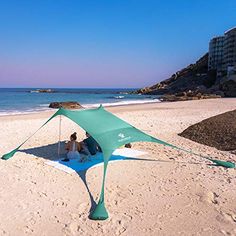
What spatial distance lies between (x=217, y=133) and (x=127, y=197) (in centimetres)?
671

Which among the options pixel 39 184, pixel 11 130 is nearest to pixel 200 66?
pixel 11 130

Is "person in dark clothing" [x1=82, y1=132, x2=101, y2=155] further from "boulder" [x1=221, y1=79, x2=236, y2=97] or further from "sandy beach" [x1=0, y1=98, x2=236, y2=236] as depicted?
"boulder" [x1=221, y1=79, x2=236, y2=97]

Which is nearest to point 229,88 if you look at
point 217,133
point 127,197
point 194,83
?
point 194,83

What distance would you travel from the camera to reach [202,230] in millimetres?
4762

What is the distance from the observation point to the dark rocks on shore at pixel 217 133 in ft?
34.4

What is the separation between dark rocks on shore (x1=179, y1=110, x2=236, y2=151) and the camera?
10492 mm

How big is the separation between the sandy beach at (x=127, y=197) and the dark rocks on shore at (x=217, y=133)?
1343 mm

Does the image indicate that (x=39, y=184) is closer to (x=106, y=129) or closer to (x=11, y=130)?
(x=106, y=129)

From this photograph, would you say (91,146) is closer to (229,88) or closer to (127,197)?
(127,197)

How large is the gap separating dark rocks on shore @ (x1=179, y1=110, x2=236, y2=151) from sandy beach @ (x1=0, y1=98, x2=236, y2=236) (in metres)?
1.34

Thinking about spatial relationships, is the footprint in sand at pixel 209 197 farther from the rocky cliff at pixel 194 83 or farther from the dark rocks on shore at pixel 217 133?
the rocky cliff at pixel 194 83

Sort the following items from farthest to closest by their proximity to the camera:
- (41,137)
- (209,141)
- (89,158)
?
(41,137) → (209,141) → (89,158)

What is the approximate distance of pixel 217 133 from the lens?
11.5m

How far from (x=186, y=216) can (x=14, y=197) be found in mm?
3276
